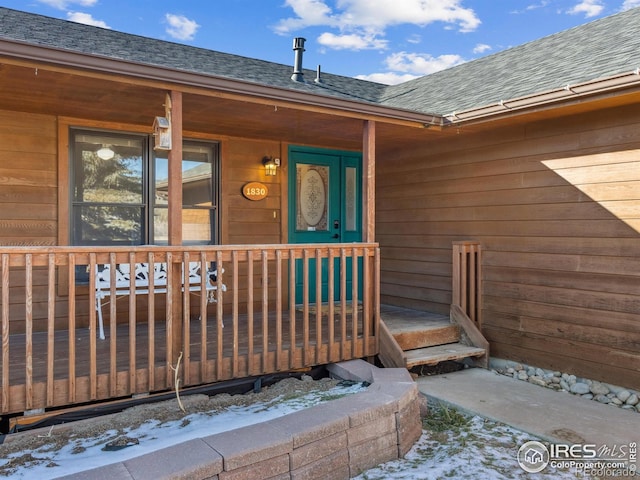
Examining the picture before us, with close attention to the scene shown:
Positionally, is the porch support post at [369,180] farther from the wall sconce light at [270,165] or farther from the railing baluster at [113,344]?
the railing baluster at [113,344]

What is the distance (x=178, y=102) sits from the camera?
3445mm

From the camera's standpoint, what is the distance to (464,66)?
22.6 feet

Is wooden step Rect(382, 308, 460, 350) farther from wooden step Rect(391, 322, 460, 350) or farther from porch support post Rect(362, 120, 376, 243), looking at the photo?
porch support post Rect(362, 120, 376, 243)

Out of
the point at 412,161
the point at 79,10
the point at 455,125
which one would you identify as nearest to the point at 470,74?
the point at 412,161

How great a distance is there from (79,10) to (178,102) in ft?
42.8

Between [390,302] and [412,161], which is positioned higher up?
[412,161]

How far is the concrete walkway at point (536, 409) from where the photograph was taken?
3164 mm

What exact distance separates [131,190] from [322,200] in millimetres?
2306

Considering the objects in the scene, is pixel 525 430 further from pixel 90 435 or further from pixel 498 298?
pixel 90 435

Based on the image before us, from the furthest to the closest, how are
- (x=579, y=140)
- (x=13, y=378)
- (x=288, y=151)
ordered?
(x=288, y=151) < (x=579, y=140) < (x=13, y=378)

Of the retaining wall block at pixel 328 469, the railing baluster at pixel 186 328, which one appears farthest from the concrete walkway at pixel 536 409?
the railing baluster at pixel 186 328

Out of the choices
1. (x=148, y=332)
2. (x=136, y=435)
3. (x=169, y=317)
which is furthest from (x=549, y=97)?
(x=136, y=435)

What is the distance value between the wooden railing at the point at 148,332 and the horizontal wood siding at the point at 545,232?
1476 mm

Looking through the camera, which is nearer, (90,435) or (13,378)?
(90,435)
